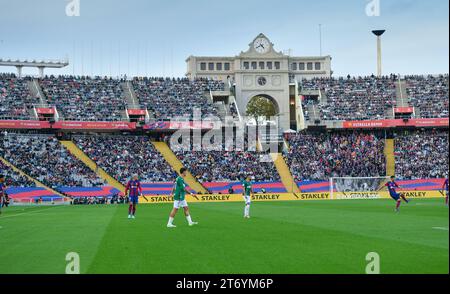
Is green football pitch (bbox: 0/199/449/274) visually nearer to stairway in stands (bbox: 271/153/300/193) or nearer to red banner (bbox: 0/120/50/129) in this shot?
stairway in stands (bbox: 271/153/300/193)

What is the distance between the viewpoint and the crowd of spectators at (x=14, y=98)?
73250 millimetres

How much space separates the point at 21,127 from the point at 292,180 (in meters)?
32.4

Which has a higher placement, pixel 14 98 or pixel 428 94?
pixel 14 98

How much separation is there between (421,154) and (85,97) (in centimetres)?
4319

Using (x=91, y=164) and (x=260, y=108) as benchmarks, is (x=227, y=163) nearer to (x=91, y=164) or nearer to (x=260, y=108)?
(x=91, y=164)

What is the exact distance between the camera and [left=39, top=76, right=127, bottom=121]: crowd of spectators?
7731 cm

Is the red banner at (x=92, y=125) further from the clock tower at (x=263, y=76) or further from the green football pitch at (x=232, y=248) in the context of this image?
the green football pitch at (x=232, y=248)

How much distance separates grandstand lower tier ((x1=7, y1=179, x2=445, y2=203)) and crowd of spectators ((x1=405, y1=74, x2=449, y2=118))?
1313cm

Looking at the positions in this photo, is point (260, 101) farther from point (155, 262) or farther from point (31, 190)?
point (155, 262)

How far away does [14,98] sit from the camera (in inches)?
3004

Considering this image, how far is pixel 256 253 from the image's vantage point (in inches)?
606

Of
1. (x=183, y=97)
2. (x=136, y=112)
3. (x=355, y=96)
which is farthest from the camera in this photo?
(x=355, y=96)

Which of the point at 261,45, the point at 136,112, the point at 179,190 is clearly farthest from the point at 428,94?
the point at 179,190

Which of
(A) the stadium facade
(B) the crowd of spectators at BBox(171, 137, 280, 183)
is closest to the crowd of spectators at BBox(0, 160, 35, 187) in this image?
(B) the crowd of spectators at BBox(171, 137, 280, 183)
